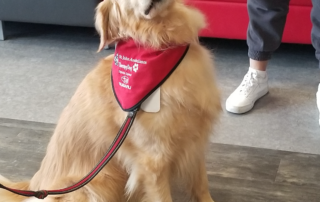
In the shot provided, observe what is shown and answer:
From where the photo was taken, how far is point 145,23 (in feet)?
4.58

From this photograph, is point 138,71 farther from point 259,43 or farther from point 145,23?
Result: point 259,43

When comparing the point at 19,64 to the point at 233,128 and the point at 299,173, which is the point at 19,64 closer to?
the point at 233,128

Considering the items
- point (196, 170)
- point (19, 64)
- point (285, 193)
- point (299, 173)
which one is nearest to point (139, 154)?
point (196, 170)

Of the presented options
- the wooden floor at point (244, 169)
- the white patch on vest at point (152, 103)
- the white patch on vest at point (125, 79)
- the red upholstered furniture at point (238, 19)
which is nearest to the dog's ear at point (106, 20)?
the white patch on vest at point (125, 79)

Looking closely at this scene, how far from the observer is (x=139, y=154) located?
1447mm

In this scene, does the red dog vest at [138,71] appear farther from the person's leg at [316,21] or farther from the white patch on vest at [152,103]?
the person's leg at [316,21]

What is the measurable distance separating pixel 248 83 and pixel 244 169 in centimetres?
73

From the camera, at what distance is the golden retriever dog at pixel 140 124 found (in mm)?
1396

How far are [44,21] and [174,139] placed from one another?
7.55ft

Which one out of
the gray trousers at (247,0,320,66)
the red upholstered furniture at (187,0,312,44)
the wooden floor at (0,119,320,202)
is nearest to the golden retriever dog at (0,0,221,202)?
the wooden floor at (0,119,320,202)

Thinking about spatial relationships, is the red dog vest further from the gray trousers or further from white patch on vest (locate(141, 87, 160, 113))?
the gray trousers

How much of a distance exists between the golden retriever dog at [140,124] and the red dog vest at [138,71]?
25 millimetres

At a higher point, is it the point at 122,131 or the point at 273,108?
the point at 122,131

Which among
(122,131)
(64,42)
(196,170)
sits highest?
(122,131)
